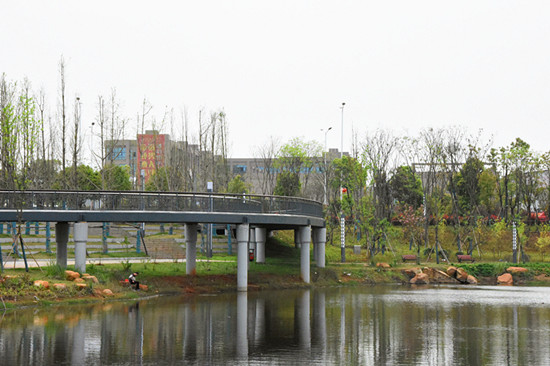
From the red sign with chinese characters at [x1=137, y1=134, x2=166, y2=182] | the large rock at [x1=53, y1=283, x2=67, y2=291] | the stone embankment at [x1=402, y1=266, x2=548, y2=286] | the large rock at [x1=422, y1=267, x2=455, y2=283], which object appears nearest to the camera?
the large rock at [x1=53, y1=283, x2=67, y2=291]

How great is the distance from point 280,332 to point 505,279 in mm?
35453

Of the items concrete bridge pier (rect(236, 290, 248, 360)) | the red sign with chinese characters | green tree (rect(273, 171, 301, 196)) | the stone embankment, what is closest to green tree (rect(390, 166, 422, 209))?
green tree (rect(273, 171, 301, 196))

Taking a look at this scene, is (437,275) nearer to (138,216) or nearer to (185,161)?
(138,216)

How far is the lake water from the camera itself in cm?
2016

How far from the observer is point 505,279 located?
2207 inches

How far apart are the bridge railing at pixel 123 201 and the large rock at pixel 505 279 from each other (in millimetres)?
22764

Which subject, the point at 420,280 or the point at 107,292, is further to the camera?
the point at 420,280

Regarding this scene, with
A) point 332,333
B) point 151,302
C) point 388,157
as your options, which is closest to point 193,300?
point 151,302

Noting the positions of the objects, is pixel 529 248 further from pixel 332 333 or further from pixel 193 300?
pixel 332 333

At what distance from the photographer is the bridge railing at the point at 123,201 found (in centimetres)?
3898

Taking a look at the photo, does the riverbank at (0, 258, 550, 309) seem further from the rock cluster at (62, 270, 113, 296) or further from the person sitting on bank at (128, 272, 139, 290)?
the person sitting on bank at (128, 272, 139, 290)

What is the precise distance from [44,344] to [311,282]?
29.0m

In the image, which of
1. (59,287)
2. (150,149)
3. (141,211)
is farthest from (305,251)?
(150,149)

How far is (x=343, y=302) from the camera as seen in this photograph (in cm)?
3750
